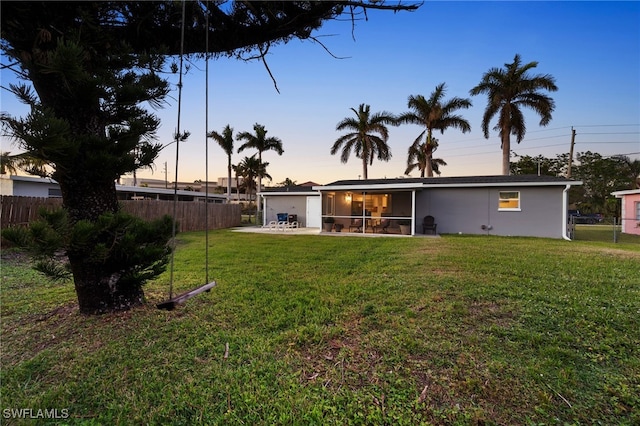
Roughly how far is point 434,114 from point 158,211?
1925cm

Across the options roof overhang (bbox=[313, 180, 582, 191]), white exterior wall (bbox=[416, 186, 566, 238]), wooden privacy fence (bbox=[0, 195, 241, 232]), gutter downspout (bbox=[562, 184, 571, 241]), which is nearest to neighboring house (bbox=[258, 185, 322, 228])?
wooden privacy fence (bbox=[0, 195, 241, 232])

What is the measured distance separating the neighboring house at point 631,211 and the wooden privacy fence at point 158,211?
23.3 m

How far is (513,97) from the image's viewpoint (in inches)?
767

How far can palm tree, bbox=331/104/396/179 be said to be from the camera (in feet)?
74.1

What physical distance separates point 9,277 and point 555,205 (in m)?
18.5

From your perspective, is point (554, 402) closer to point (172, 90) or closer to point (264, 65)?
point (264, 65)

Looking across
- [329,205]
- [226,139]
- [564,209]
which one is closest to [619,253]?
[564,209]

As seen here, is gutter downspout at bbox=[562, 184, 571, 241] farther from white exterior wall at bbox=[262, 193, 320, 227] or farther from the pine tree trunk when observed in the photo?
the pine tree trunk

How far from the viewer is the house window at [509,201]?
13773mm

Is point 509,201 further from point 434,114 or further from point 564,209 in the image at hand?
point 434,114

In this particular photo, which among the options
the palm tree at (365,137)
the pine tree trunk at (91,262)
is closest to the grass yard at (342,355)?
the pine tree trunk at (91,262)

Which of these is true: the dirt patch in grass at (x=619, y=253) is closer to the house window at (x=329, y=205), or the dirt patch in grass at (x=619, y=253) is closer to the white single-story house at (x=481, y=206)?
the white single-story house at (x=481, y=206)

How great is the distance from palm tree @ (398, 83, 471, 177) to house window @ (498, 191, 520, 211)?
8201mm

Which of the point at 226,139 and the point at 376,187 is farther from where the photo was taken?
the point at 226,139
